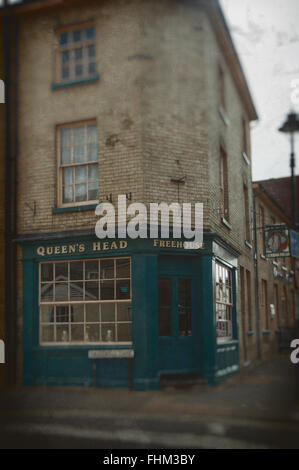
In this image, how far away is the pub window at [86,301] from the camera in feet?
35.3

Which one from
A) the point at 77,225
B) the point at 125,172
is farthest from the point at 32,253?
the point at 125,172

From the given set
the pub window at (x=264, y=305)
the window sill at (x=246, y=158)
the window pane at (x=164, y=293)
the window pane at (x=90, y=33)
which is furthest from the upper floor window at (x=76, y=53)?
the pub window at (x=264, y=305)

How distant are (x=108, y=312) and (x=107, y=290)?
1.50 feet

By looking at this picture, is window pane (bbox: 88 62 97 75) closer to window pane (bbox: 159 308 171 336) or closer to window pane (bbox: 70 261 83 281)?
window pane (bbox: 70 261 83 281)

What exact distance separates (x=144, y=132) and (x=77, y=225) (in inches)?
95.7

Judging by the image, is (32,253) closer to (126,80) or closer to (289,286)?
(126,80)

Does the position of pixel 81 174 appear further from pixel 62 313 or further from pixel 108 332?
pixel 108 332

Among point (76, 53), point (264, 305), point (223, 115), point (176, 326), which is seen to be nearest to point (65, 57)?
point (76, 53)

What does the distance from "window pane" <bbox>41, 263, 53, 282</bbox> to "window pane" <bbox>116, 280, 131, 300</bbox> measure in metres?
1.57

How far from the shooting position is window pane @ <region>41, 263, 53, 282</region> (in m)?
11.3

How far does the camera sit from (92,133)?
37.5 feet

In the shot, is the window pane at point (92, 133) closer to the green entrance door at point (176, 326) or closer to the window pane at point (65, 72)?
the window pane at point (65, 72)

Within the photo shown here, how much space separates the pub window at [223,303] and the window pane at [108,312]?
2.65 metres

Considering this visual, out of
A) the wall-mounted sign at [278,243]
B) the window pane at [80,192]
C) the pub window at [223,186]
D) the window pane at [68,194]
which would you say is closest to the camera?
the window pane at [80,192]
